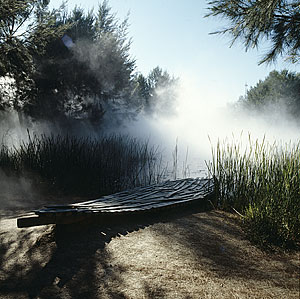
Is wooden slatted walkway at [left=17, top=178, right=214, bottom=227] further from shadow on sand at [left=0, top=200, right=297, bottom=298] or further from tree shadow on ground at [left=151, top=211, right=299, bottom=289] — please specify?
tree shadow on ground at [left=151, top=211, right=299, bottom=289]

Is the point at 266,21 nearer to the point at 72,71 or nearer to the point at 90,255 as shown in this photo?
the point at 90,255

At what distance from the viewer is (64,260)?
1.70 m

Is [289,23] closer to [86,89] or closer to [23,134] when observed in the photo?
[86,89]

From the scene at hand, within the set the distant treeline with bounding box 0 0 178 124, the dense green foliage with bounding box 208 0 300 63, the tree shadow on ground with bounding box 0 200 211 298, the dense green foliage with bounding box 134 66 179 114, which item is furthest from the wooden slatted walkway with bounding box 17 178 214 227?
the dense green foliage with bounding box 134 66 179 114

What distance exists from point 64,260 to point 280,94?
104 feet

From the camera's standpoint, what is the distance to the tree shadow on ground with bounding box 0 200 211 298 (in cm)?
139

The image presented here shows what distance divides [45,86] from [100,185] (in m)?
7.31

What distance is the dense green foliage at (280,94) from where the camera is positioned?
91.0 ft

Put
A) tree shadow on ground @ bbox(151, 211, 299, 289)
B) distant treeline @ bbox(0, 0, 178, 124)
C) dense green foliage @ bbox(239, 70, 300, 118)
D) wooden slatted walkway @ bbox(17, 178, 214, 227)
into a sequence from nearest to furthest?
1. tree shadow on ground @ bbox(151, 211, 299, 289)
2. wooden slatted walkway @ bbox(17, 178, 214, 227)
3. distant treeline @ bbox(0, 0, 178, 124)
4. dense green foliage @ bbox(239, 70, 300, 118)

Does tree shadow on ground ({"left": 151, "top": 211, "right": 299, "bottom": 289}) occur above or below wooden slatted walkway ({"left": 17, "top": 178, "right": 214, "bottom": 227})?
below

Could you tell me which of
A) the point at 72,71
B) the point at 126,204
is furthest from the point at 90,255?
the point at 72,71

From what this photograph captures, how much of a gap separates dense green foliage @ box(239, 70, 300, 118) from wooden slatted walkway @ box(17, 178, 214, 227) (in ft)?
89.5

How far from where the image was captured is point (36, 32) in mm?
5848

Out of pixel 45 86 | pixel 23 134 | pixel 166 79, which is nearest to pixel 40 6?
pixel 45 86
